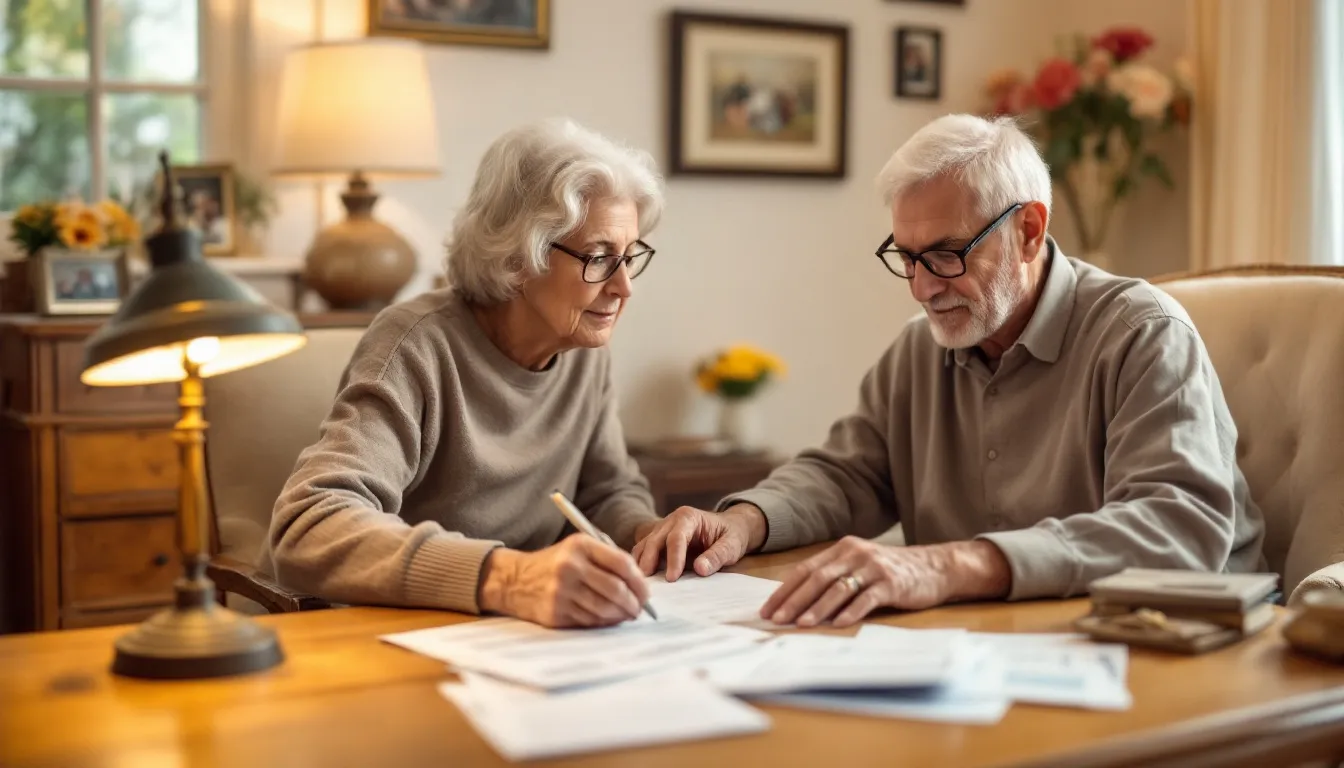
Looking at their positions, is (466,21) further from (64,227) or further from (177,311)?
(177,311)

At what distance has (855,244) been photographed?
4.53 m

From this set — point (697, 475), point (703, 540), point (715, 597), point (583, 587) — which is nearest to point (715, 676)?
point (583, 587)

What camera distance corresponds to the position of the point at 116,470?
10.6ft

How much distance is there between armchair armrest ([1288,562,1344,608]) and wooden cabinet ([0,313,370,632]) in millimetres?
2359

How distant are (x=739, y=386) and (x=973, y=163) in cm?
217

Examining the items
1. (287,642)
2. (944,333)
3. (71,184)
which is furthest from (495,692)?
(71,184)

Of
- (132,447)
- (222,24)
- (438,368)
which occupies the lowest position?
(132,447)

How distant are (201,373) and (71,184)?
260 cm

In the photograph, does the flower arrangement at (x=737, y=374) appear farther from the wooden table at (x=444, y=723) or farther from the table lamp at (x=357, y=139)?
the wooden table at (x=444, y=723)

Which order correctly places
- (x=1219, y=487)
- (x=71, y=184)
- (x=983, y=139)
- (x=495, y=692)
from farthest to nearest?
(x=71, y=184) < (x=983, y=139) < (x=1219, y=487) < (x=495, y=692)

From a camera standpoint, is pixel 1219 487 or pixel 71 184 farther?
pixel 71 184

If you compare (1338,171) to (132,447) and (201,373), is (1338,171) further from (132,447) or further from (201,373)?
(201,373)

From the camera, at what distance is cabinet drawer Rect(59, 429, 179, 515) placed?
10.4ft

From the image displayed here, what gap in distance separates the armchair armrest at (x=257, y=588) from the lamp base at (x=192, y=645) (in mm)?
443
